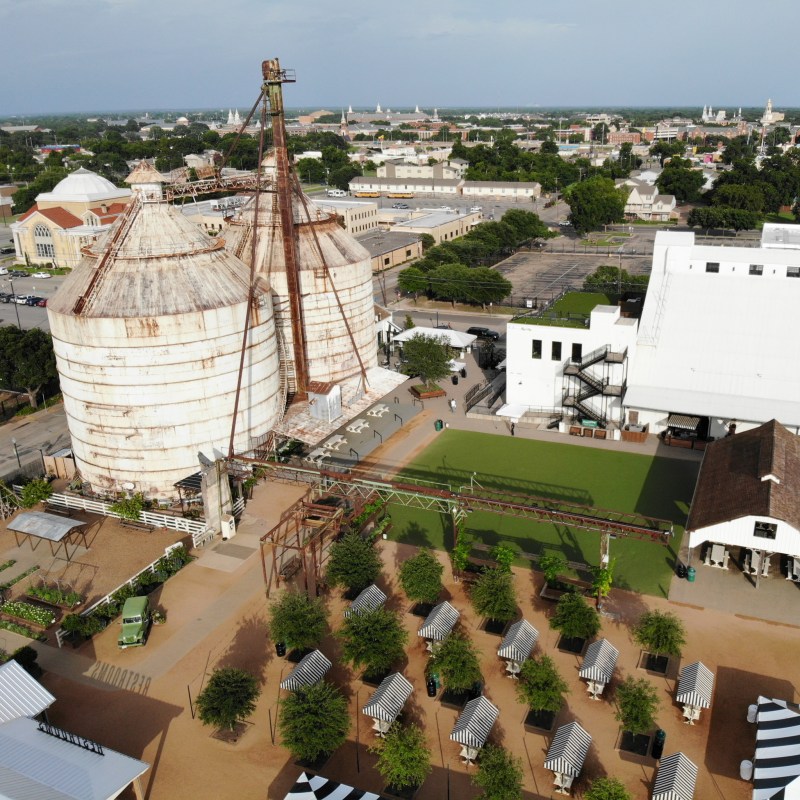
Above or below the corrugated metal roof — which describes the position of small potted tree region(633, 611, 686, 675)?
below

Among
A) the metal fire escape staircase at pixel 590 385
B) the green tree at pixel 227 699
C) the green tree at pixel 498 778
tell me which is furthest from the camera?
the metal fire escape staircase at pixel 590 385

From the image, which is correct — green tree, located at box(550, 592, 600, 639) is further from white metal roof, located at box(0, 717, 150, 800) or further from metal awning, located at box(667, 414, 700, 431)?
metal awning, located at box(667, 414, 700, 431)

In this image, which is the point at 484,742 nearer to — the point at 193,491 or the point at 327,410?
the point at 193,491

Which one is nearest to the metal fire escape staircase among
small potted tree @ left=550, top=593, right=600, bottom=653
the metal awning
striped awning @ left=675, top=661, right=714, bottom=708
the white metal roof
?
the metal awning

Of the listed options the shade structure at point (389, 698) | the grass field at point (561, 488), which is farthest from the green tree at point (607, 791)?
the grass field at point (561, 488)

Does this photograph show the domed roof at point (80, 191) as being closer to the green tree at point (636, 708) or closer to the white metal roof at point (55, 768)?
the white metal roof at point (55, 768)

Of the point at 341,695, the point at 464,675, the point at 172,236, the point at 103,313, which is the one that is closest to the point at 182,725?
the point at 341,695

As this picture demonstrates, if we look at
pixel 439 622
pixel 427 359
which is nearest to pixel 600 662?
pixel 439 622
